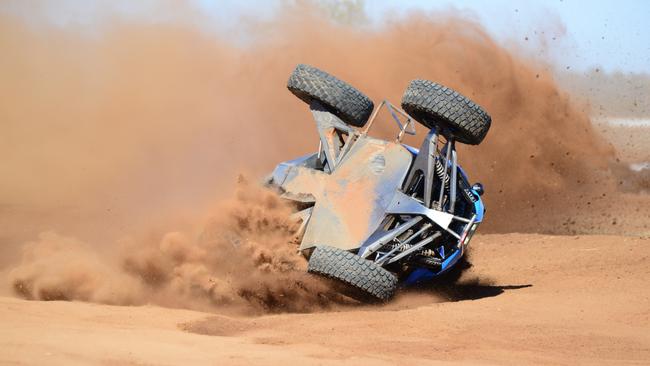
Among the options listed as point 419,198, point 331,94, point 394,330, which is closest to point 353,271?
point 394,330

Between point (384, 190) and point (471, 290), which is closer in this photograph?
point (384, 190)

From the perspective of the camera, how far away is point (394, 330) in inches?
347

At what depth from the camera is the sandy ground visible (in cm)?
706

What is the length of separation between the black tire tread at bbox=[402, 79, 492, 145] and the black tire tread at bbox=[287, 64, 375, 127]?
91 centimetres

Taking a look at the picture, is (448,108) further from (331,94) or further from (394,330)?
→ (394,330)

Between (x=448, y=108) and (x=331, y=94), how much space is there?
4.83 feet

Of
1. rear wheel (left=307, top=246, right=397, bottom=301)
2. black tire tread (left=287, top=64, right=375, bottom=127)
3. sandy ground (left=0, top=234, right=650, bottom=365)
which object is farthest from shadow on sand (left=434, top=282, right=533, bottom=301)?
black tire tread (left=287, top=64, right=375, bottom=127)

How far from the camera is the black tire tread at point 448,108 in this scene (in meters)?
10.0

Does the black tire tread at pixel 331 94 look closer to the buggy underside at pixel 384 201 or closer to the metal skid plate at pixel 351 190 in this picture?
the buggy underside at pixel 384 201

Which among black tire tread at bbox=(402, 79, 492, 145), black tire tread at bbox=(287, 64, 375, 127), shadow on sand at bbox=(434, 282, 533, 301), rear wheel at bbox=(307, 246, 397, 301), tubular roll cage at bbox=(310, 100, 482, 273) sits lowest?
shadow on sand at bbox=(434, 282, 533, 301)

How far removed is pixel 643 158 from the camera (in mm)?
22203

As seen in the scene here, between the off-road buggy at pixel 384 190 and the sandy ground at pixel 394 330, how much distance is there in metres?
0.54

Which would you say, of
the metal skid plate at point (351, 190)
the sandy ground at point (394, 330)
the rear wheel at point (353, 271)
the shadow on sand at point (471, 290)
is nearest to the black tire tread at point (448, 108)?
the metal skid plate at point (351, 190)

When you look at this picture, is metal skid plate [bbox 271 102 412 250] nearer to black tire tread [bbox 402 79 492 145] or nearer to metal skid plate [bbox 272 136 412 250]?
metal skid plate [bbox 272 136 412 250]
